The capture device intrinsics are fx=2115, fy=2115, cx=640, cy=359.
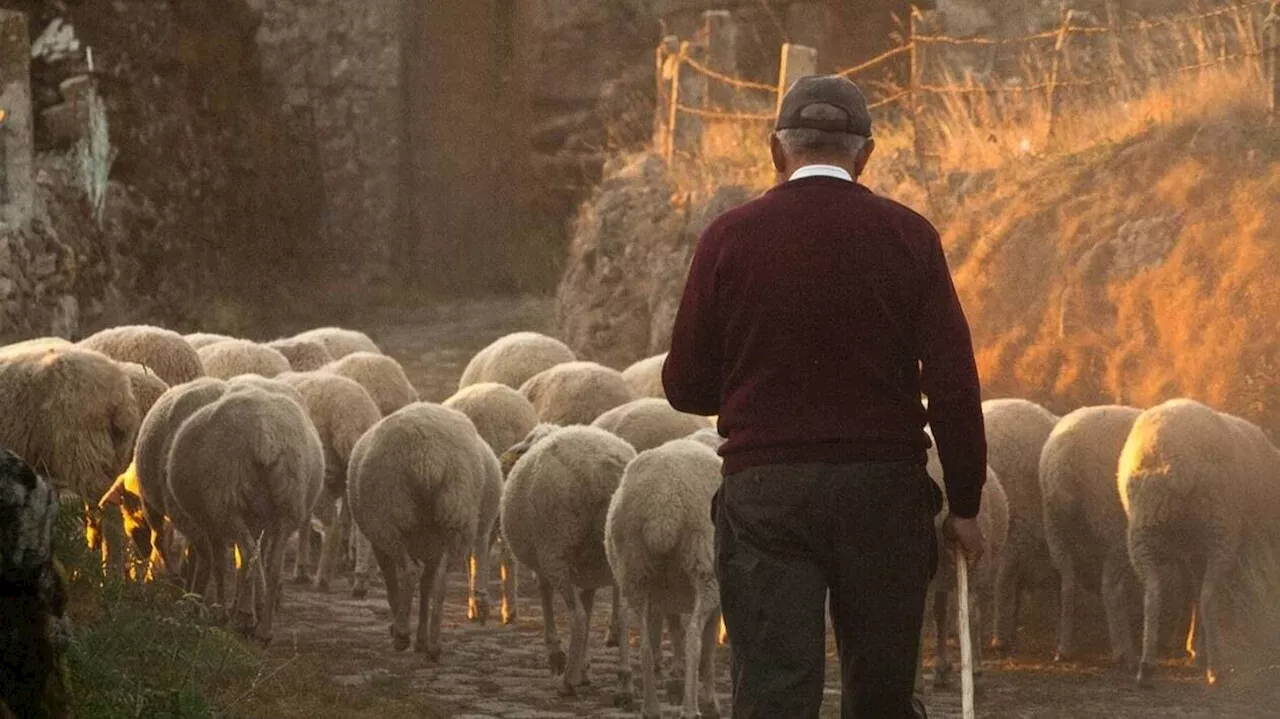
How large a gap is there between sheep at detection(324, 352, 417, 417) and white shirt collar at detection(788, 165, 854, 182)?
8.02 m

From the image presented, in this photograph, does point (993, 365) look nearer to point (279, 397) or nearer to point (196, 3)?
point (279, 397)

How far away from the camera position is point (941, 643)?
8.95 metres

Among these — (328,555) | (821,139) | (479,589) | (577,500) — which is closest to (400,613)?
(479,589)

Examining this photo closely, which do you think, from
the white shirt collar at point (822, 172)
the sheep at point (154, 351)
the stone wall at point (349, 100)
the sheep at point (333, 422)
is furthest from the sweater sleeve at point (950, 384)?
the stone wall at point (349, 100)

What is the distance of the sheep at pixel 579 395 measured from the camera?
38.7 feet

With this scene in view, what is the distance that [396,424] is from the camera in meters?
9.59

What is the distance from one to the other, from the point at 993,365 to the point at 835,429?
8614mm

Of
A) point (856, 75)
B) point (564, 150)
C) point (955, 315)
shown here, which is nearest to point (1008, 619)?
point (955, 315)

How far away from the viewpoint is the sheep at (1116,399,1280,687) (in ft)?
29.5

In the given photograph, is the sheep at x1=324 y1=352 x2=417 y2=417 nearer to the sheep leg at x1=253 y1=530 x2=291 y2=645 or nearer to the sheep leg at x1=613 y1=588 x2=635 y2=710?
the sheep leg at x1=253 y1=530 x2=291 y2=645

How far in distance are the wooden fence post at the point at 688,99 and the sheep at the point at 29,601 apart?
14388mm

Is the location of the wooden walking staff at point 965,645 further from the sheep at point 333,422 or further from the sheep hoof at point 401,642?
the sheep at point 333,422

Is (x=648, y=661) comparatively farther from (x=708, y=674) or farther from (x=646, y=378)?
(x=646, y=378)

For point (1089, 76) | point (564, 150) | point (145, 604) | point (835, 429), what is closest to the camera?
point (835, 429)
